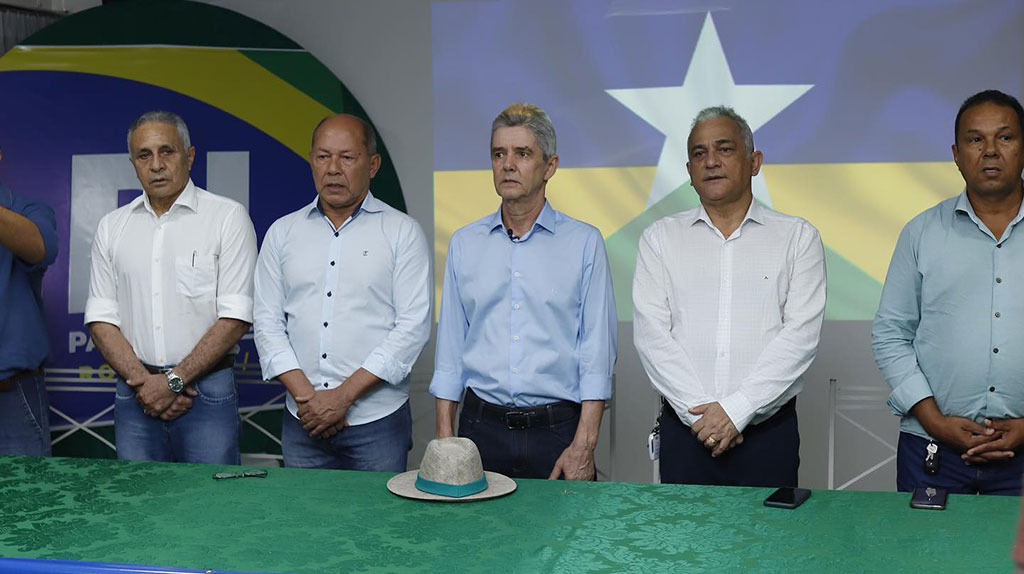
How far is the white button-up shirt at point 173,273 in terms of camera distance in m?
3.39

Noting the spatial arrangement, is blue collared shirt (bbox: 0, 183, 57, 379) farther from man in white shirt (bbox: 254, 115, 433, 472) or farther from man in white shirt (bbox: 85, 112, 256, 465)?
man in white shirt (bbox: 254, 115, 433, 472)

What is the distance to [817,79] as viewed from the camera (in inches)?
170

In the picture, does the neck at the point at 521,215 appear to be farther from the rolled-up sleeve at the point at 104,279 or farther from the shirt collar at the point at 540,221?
the rolled-up sleeve at the point at 104,279

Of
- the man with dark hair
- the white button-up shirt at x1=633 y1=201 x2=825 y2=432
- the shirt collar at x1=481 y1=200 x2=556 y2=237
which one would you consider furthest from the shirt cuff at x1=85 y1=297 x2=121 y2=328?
the white button-up shirt at x1=633 y1=201 x2=825 y2=432

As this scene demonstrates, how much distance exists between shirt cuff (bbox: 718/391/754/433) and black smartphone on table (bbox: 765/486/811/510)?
22.7 inches

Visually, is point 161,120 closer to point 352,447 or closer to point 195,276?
point 195,276

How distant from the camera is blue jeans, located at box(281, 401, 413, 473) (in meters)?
3.21

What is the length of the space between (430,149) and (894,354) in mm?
2504

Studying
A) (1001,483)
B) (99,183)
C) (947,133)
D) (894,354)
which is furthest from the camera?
(99,183)

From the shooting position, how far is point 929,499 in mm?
2193

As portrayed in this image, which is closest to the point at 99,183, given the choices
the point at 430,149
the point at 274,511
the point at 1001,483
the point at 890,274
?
the point at 430,149

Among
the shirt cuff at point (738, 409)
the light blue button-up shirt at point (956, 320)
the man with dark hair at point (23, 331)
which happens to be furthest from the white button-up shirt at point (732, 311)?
the man with dark hair at point (23, 331)

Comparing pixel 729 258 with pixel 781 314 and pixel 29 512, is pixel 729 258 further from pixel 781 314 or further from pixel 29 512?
pixel 29 512

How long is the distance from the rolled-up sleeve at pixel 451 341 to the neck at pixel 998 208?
1571mm
